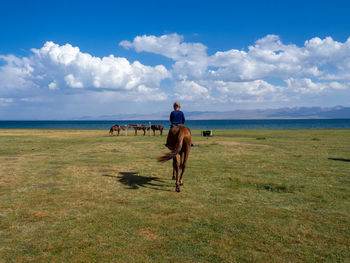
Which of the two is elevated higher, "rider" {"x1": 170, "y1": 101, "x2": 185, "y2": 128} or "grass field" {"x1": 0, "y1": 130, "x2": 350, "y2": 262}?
"rider" {"x1": 170, "y1": 101, "x2": 185, "y2": 128}

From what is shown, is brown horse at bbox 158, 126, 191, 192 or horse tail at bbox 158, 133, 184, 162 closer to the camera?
horse tail at bbox 158, 133, 184, 162

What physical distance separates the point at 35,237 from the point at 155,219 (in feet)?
8.72

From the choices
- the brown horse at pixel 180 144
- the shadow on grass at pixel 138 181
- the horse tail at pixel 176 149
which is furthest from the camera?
the shadow on grass at pixel 138 181

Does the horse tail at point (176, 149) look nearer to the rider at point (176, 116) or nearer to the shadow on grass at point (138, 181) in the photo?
the rider at point (176, 116)

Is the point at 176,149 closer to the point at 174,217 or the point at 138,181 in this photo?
the point at 138,181

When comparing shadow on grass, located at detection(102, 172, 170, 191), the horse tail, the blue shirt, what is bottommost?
shadow on grass, located at detection(102, 172, 170, 191)

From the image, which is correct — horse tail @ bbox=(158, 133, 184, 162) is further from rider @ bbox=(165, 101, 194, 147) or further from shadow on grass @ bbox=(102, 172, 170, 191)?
shadow on grass @ bbox=(102, 172, 170, 191)

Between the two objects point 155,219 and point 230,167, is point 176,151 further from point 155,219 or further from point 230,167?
point 230,167

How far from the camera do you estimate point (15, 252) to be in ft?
14.7

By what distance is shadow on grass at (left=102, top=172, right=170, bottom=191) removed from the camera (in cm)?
924

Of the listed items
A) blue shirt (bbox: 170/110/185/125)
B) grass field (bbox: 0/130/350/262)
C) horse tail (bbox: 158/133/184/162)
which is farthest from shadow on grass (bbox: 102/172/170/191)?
blue shirt (bbox: 170/110/185/125)

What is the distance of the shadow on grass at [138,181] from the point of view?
9238mm

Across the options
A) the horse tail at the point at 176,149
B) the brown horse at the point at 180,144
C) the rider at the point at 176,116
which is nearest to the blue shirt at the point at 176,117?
the rider at the point at 176,116

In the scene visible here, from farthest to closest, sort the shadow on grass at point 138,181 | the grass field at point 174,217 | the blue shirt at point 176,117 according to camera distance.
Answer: the blue shirt at point 176,117
the shadow on grass at point 138,181
the grass field at point 174,217
